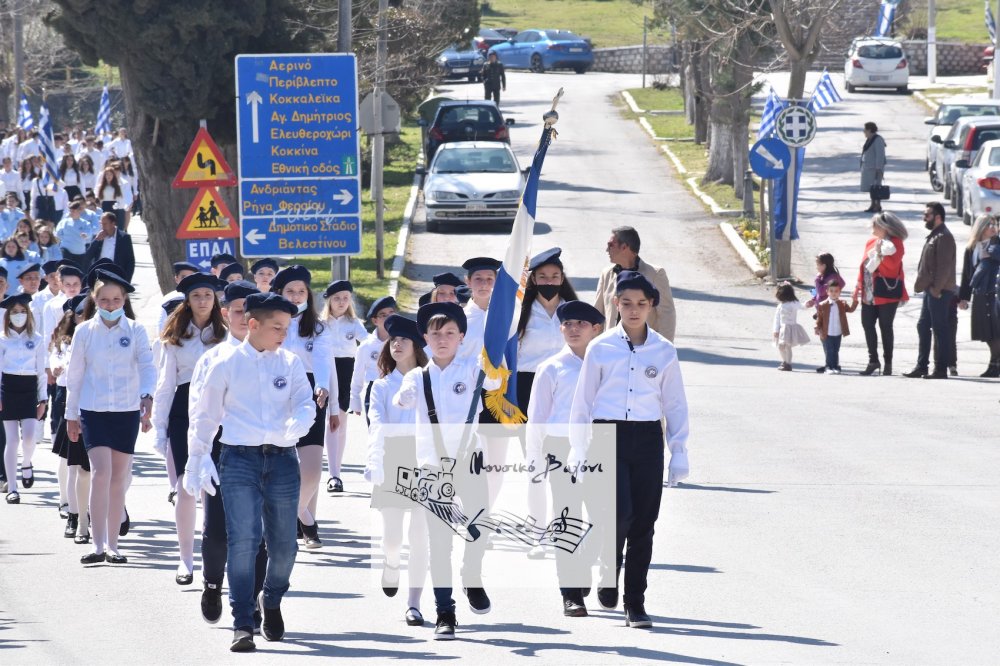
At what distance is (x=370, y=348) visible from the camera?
1117cm

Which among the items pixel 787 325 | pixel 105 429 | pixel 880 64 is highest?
pixel 880 64

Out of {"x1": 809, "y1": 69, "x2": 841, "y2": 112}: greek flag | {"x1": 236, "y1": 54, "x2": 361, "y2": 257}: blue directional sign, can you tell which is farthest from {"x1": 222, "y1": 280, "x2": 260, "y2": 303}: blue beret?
{"x1": 809, "y1": 69, "x2": 841, "y2": 112}: greek flag

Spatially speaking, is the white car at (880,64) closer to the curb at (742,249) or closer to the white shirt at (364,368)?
the curb at (742,249)

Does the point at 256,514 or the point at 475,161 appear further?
the point at 475,161

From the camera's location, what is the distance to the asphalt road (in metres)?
7.62

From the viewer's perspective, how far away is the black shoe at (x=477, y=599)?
27.0 feet

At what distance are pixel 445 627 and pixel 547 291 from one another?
2.45 m

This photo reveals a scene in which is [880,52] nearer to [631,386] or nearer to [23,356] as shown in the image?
[23,356]

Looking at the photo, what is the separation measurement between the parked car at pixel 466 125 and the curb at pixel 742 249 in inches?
267

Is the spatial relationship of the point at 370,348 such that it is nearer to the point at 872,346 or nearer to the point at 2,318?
the point at 2,318

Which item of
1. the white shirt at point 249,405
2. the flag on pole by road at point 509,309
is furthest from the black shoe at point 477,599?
the white shirt at point 249,405

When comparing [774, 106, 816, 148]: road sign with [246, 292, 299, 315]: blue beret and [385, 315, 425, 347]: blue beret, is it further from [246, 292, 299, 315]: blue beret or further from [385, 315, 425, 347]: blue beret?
[246, 292, 299, 315]: blue beret

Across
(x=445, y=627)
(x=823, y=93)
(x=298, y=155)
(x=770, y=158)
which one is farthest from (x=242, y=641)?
(x=823, y=93)

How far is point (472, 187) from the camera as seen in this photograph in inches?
1180
